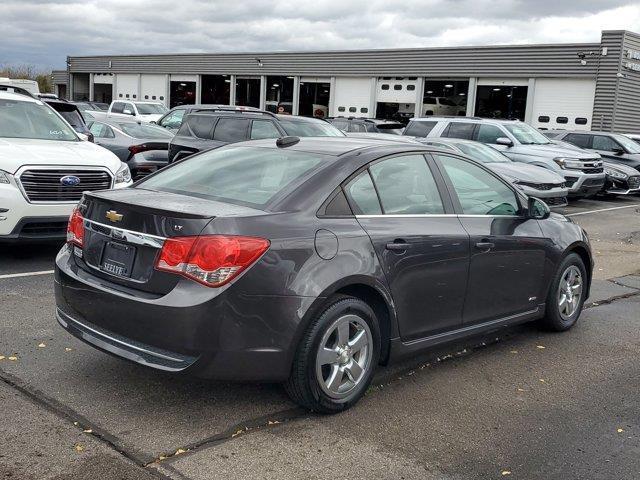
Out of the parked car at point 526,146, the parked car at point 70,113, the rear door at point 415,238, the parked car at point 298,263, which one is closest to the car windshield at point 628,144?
the parked car at point 526,146

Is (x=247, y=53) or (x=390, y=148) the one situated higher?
(x=247, y=53)

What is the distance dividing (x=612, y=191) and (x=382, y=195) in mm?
15161

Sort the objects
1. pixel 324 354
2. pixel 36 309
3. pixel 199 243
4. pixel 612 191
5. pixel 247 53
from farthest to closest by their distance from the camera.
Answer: pixel 247 53
pixel 612 191
pixel 36 309
pixel 324 354
pixel 199 243

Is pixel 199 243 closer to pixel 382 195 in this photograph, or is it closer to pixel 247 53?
pixel 382 195

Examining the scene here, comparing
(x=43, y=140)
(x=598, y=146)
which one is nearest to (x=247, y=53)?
(x=598, y=146)

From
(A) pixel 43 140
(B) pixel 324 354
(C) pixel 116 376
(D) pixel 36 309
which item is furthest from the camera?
(A) pixel 43 140

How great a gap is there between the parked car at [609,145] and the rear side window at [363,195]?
16708mm

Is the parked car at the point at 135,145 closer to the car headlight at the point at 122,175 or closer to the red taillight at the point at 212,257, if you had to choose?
the car headlight at the point at 122,175

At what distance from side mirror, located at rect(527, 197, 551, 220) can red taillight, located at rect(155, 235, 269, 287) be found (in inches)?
104

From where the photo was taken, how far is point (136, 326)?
3.84m

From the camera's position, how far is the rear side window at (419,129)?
17016 mm

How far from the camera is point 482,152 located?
14352 mm

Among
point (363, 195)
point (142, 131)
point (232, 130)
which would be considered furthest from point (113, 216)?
point (142, 131)

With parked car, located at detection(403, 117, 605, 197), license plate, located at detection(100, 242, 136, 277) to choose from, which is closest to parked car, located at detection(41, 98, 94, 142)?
parked car, located at detection(403, 117, 605, 197)
